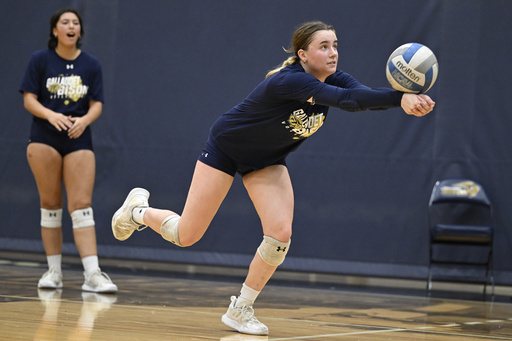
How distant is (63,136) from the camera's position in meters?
5.27

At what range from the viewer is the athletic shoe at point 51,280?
5.12 m

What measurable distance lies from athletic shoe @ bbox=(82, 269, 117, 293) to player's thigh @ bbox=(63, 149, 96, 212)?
20.1 inches

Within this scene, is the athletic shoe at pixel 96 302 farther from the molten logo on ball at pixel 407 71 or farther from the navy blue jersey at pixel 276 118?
the molten logo on ball at pixel 407 71

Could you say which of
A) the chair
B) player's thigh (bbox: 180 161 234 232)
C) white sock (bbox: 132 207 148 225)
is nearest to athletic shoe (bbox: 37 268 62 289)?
white sock (bbox: 132 207 148 225)

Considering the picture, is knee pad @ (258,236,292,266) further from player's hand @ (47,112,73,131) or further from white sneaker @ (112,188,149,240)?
player's hand @ (47,112,73,131)

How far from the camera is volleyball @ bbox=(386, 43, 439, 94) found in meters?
3.08

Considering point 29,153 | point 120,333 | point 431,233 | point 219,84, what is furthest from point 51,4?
point 120,333

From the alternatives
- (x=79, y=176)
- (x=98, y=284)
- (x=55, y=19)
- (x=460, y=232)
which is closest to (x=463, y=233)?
(x=460, y=232)

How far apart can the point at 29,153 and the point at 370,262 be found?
3.50 metres

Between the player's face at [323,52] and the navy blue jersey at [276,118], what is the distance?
3.4 inches

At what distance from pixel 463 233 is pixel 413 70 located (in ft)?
→ 12.8

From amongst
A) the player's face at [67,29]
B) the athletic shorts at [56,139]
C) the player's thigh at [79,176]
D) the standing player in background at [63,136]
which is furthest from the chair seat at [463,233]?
the player's face at [67,29]

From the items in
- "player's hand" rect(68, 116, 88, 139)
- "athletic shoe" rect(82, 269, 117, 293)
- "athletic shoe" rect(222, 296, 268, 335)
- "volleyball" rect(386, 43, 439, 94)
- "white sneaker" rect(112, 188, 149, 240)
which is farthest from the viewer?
"player's hand" rect(68, 116, 88, 139)

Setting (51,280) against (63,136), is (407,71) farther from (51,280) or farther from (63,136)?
(51,280)
